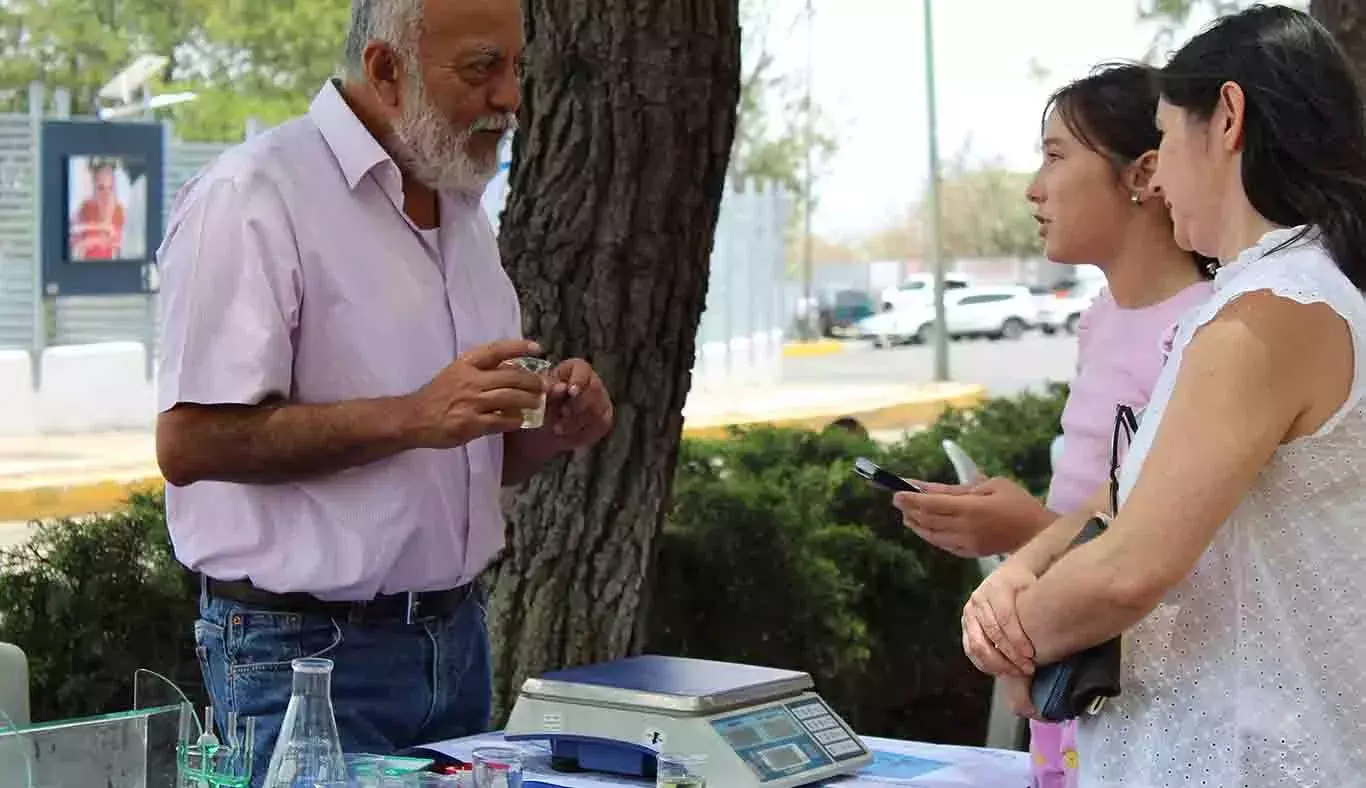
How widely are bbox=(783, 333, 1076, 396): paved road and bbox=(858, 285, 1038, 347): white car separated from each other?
194 mm

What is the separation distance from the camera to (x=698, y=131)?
4.21 m

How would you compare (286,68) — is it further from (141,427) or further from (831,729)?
(831,729)

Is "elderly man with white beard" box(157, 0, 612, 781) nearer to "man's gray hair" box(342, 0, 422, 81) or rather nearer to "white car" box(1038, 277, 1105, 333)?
"man's gray hair" box(342, 0, 422, 81)

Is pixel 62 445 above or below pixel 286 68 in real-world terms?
below

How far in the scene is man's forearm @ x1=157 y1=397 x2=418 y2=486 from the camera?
245cm

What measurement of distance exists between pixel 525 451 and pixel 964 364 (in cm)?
2296

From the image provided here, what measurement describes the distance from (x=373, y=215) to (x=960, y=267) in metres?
30.2

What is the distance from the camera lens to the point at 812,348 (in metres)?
25.0

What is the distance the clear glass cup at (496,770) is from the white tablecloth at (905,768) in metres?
0.35

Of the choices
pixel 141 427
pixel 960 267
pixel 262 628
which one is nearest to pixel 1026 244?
pixel 960 267

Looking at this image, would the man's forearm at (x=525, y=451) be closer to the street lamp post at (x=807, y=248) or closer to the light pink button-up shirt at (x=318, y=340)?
the light pink button-up shirt at (x=318, y=340)

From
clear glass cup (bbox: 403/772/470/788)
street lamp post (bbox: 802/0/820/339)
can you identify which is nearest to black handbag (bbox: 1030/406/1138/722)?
clear glass cup (bbox: 403/772/470/788)

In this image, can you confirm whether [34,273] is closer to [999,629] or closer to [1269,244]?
[999,629]

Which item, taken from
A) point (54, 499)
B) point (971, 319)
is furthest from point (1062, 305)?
point (54, 499)
